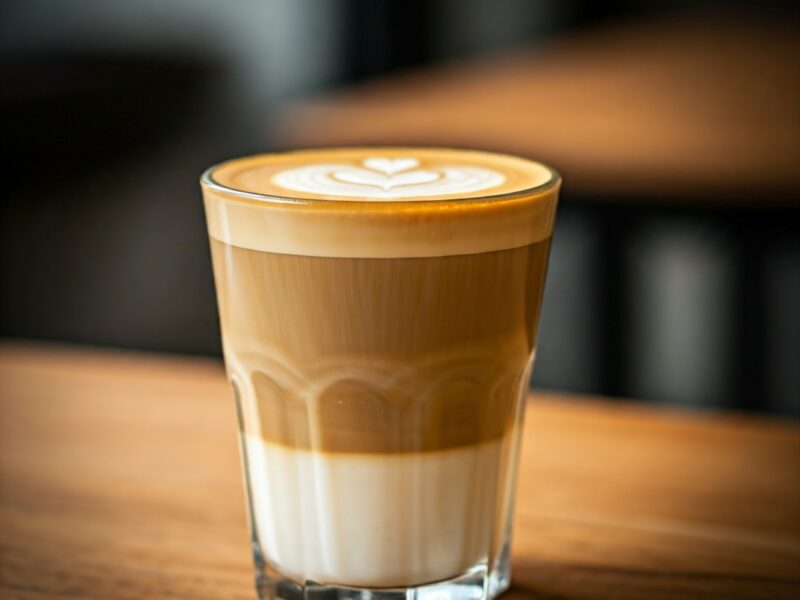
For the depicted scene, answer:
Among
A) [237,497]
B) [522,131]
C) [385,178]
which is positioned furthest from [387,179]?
[522,131]

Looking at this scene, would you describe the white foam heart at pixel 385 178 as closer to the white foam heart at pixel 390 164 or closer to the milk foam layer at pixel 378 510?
the white foam heart at pixel 390 164

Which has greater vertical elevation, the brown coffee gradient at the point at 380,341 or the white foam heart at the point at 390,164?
the white foam heart at the point at 390,164

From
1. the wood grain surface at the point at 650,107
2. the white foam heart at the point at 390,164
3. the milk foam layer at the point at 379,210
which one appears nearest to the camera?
the milk foam layer at the point at 379,210

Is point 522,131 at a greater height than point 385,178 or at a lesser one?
lesser

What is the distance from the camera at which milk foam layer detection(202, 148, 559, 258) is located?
0.41 metres

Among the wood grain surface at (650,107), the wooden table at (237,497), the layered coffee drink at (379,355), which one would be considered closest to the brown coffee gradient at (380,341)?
the layered coffee drink at (379,355)

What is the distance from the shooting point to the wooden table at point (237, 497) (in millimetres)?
533

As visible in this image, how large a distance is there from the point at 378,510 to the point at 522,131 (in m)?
0.90

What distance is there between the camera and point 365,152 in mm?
576

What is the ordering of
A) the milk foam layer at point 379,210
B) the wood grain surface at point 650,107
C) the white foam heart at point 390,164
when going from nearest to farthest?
the milk foam layer at point 379,210 < the white foam heart at point 390,164 < the wood grain surface at point 650,107

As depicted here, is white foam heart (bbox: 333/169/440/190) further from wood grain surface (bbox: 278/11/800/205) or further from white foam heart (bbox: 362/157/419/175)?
wood grain surface (bbox: 278/11/800/205)

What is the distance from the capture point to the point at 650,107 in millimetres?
1258

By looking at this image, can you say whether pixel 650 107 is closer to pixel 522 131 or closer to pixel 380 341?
pixel 522 131

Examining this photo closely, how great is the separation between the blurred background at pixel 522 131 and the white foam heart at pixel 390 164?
29.9 inches
